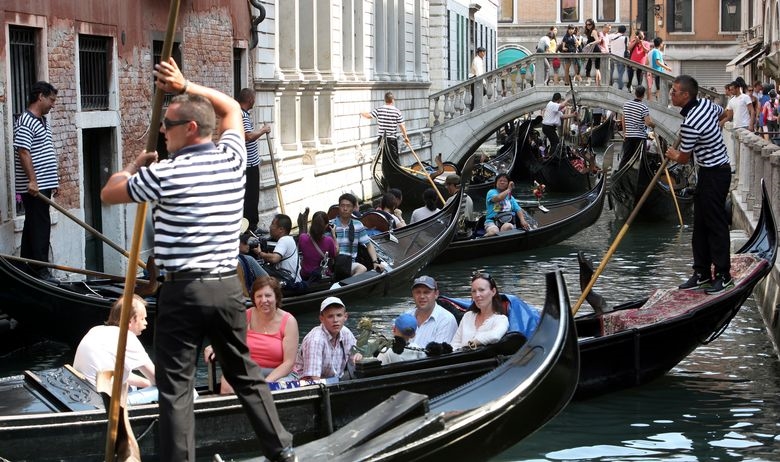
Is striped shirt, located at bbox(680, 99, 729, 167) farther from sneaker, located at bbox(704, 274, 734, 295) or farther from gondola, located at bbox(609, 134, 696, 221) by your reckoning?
gondola, located at bbox(609, 134, 696, 221)

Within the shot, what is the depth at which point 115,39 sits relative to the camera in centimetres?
681

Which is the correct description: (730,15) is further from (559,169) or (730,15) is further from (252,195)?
(252,195)

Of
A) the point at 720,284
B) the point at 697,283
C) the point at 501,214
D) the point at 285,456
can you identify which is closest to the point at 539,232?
the point at 501,214

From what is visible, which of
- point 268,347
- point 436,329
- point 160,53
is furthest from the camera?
point 160,53

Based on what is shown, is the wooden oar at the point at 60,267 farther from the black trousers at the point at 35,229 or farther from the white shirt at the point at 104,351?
the white shirt at the point at 104,351

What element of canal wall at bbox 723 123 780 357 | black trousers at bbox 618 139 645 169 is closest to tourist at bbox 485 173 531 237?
canal wall at bbox 723 123 780 357

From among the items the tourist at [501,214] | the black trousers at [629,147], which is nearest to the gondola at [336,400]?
the tourist at [501,214]

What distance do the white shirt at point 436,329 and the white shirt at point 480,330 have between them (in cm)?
5

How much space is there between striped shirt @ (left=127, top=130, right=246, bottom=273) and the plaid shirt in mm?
1505

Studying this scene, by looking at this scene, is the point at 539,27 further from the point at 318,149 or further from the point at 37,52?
the point at 37,52

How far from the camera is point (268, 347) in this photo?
4.08 meters

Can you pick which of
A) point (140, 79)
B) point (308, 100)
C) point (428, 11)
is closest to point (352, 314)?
point (140, 79)

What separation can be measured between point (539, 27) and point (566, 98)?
47.4 ft

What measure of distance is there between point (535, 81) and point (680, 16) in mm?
14270
